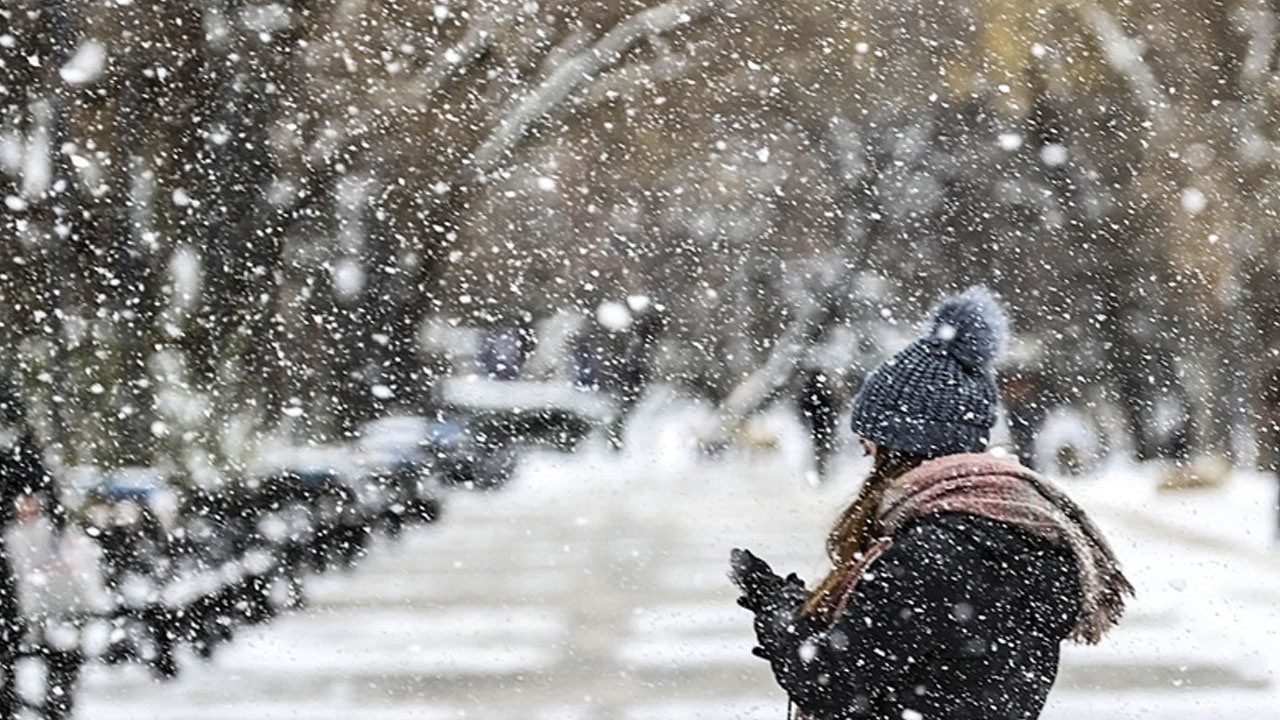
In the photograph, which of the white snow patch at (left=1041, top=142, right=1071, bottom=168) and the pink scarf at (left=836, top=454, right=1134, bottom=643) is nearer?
the pink scarf at (left=836, top=454, right=1134, bottom=643)

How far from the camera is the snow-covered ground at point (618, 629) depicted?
7285mm

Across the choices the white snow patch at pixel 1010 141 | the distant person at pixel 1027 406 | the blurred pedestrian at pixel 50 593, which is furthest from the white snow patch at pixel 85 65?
the distant person at pixel 1027 406

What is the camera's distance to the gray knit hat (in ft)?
7.06

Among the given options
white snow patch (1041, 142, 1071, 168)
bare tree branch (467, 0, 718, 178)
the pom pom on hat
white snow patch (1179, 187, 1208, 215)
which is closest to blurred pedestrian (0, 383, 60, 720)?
bare tree branch (467, 0, 718, 178)

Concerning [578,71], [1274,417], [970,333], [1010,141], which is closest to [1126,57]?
[578,71]

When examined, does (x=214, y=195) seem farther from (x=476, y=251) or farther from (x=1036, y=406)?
(x=1036, y=406)

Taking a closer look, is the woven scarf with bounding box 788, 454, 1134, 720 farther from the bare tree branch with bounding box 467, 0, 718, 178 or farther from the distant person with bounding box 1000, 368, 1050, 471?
the distant person with bounding box 1000, 368, 1050, 471

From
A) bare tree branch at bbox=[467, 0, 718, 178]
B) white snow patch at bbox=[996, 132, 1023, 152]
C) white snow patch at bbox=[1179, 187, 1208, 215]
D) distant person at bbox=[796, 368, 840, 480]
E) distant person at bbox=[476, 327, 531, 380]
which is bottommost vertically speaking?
bare tree branch at bbox=[467, 0, 718, 178]

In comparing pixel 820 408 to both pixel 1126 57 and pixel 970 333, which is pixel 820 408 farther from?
pixel 970 333

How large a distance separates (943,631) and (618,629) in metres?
7.24

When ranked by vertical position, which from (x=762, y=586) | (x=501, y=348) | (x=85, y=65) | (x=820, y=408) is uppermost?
(x=501, y=348)

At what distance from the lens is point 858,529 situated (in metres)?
2.21

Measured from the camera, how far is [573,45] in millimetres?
8508

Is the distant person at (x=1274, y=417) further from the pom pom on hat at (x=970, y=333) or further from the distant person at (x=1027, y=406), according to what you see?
the pom pom on hat at (x=970, y=333)
